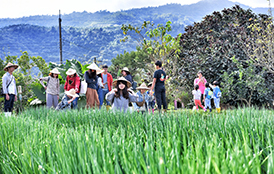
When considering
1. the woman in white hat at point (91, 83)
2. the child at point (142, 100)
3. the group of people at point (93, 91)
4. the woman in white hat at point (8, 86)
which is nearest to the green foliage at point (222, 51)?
the group of people at point (93, 91)

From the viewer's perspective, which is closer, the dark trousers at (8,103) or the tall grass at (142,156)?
the tall grass at (142,156)

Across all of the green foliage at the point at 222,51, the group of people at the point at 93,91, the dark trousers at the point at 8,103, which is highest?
the green foliage at the point at 222,51

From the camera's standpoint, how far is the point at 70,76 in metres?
7.15

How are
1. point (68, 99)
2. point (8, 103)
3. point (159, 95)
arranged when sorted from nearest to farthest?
1. point (68, 99)
2. point (159, 95)
3. point (8, 103)

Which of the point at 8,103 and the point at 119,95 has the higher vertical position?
the point at 119,95

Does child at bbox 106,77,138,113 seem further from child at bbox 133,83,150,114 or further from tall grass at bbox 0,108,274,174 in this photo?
tall grass at bbox 0,108,274,174

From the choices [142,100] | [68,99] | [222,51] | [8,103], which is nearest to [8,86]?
[8,103]

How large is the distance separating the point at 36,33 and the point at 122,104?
6788 inches

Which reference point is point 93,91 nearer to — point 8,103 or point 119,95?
point 119,95

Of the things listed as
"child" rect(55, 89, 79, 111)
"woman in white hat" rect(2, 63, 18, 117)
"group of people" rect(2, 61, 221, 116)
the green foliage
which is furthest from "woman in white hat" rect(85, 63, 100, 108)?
the green foliage

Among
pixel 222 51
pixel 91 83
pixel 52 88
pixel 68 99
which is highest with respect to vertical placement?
pixel 222 51

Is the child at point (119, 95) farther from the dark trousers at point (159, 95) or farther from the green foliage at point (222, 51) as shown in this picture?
the green foliage at point (222, 51)

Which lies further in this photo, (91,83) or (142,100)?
(91,83)

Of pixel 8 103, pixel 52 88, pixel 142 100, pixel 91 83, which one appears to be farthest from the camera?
pixel 91 83
